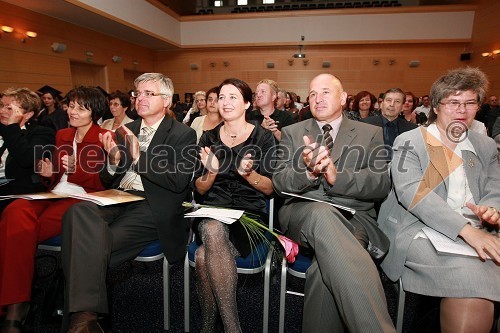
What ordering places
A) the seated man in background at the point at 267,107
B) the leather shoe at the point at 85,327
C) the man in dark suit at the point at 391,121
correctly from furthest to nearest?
1. the seated man in background at the point at 267,107
2. the man in dark suit at the point at 391,121
3. the leather shoe at the point at 85,327

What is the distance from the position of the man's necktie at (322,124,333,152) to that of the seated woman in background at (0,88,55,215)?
197cm

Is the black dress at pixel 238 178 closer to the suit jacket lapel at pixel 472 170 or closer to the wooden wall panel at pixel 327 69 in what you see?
the suit jacket lapel at pixel 472 170

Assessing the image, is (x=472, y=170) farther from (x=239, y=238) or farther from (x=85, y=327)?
(x=85, y=327)

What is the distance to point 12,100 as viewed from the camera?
7.62 ft

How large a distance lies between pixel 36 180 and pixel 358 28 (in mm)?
11247

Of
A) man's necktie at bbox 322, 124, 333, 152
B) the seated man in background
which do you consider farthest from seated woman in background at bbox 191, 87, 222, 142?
man's necktie at bbox 322, 124, 333, 152

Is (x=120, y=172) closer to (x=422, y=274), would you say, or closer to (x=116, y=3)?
(x=422, y=274)

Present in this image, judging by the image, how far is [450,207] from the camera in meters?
1.60

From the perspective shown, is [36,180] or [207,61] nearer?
[36,180]

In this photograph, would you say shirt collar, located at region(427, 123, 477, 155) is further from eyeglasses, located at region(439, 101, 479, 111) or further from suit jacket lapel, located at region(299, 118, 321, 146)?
suit jacket lapel, located at region(299, 118, 321, 146)

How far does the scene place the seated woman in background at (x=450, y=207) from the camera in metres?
1.37

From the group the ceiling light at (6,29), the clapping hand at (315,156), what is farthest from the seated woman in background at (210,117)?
the ceiling light at (6,29)

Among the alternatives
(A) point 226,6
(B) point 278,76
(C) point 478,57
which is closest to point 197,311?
(B) point 278,76

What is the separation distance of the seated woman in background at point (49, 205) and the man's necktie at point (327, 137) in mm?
1489
